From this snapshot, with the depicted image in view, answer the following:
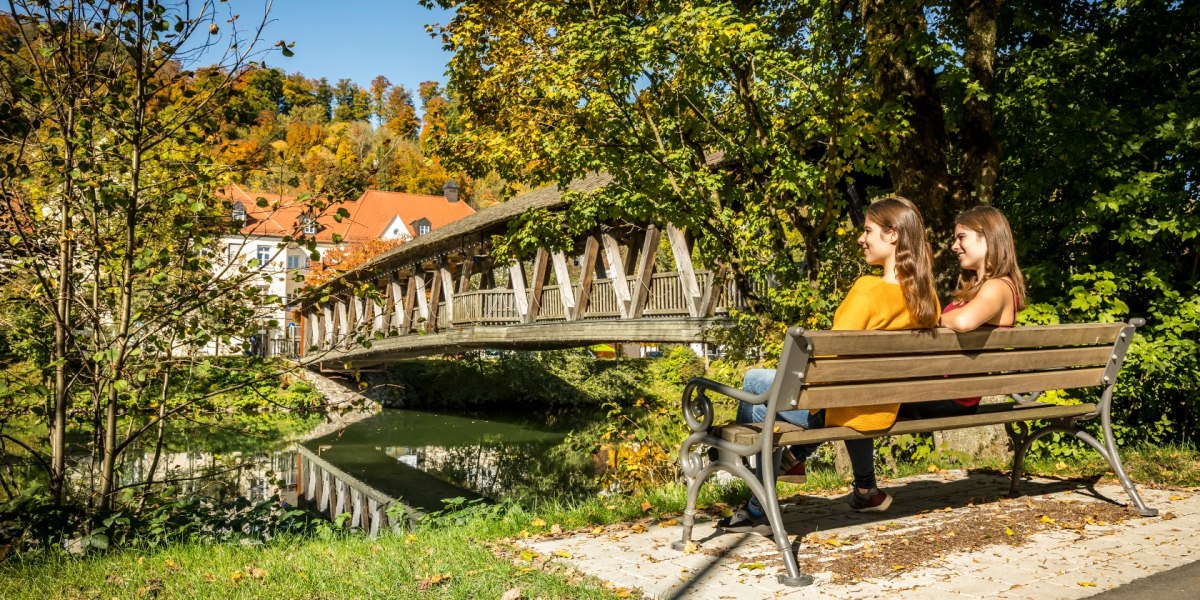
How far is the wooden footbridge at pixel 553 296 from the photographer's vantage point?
11242mm

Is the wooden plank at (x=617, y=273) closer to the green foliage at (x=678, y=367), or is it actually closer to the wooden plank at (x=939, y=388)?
the wooden plank at (x=939, y=388)

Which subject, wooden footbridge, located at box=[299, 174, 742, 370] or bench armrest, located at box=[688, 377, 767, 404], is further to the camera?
wooden footbridge, located at box=[299, 174, 742, 370]

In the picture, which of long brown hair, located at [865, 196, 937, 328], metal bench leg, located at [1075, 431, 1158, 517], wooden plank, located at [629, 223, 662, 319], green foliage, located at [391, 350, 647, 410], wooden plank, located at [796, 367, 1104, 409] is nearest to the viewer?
wooden plank, located at [796, 367, 1104, 409]

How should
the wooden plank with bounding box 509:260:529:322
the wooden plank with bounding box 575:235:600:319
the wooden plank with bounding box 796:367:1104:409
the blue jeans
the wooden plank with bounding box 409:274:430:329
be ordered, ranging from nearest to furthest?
the wooden plank with bounding box 796:367:1104:409 < the blue jeans < the wooden plank with bounding box 575:235:600:319 < the wooden plank with bounding box 509:260:529:322 < the wooden plank with bounding box 409:274:430:329

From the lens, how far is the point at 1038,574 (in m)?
2.99

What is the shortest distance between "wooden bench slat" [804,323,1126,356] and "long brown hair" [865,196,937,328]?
86mm

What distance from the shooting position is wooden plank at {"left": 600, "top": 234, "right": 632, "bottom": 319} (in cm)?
1355

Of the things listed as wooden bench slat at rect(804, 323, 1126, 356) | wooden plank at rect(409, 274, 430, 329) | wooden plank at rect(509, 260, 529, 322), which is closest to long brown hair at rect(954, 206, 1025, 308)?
wooden bench slat at rect(804, 323, 1126, 356)

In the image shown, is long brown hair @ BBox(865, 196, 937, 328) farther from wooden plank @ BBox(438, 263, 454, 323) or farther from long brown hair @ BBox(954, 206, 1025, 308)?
wooden plank @ BBox(438, 263, 454, 323)

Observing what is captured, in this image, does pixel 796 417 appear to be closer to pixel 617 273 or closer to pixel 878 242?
pixel 878 242

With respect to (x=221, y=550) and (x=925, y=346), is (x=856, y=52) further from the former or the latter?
(x=221, y=550)

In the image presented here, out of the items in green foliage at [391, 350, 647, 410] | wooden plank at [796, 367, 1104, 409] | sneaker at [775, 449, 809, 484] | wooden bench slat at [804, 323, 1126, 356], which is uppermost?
wooden bench slat at [804, 323, 1126, 356]

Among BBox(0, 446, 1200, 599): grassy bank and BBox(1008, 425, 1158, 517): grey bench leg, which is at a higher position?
BBox(1008, 425, 1158, 517): grey bench leg

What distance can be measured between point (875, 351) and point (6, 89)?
436cm
